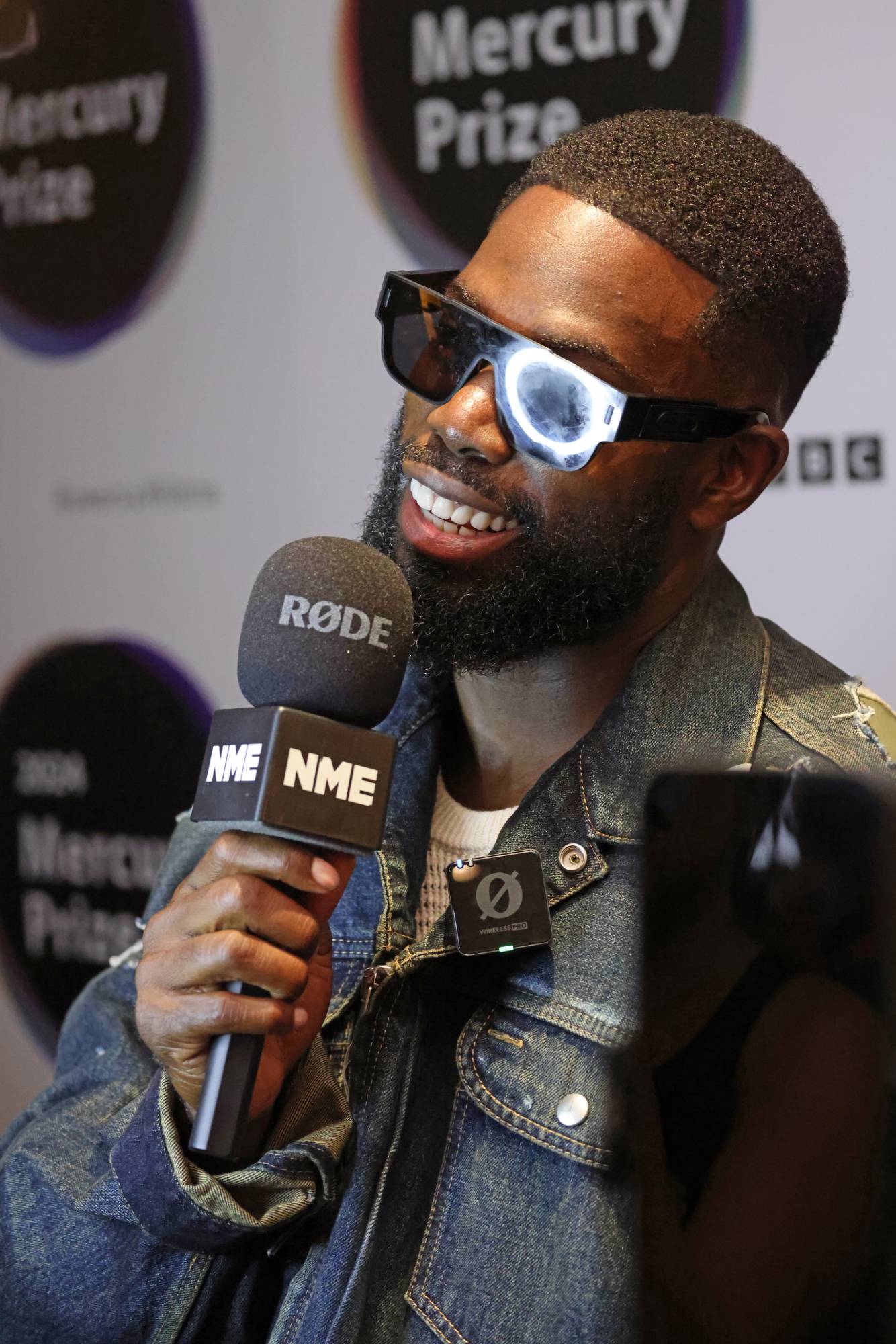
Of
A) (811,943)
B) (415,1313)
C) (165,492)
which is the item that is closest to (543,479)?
(811,943)

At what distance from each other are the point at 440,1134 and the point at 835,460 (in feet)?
2.92

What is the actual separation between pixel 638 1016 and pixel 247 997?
342mm

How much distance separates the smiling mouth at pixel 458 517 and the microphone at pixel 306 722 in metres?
0.27

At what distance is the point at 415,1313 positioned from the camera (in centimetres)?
99

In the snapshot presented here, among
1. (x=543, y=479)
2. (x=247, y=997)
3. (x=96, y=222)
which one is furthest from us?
(x=96, y=222)

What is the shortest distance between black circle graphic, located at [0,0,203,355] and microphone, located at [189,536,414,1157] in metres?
1.26

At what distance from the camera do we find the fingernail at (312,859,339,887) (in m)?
0.75

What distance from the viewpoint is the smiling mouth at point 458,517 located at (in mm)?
1127

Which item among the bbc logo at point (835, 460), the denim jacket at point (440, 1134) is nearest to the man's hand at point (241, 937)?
the denim jacket at point (440, 1134)

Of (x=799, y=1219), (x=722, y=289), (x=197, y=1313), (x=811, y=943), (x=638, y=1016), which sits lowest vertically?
(x=197, y=1313)

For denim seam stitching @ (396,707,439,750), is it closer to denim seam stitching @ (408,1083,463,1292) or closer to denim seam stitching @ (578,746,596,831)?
denim seam stitching @ (578,746,596,831)

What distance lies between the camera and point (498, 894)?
1.02 metres

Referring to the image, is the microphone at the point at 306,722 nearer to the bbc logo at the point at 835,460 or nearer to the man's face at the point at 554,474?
the man's face at the point at 554,474

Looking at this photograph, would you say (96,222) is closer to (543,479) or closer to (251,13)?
(251,13)
